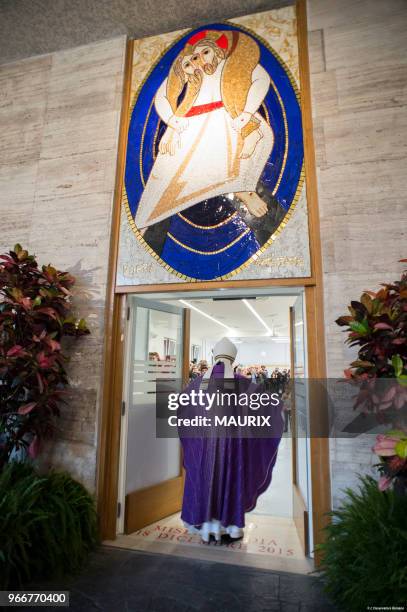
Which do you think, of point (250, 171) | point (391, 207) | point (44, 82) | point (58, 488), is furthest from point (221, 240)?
point (44, 82)

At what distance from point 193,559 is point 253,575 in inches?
17.4

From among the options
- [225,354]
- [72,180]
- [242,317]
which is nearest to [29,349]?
[225,354]

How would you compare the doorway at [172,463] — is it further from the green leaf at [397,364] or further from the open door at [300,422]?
the green leaf at [397,364]

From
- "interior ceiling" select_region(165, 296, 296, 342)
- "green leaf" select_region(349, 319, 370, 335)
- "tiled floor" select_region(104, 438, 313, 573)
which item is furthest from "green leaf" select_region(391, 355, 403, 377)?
"interior ceiling" select_region(165, 296, 296, 342)

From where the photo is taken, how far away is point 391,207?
2.64m

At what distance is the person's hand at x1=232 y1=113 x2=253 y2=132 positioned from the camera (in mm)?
3074

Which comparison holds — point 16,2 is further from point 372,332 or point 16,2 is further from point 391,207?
point 372,332

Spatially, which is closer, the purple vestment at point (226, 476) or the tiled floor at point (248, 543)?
the tiled floor at point (248, 543)

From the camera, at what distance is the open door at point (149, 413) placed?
10.0ft

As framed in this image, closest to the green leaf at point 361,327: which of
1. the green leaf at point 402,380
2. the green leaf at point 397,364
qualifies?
the green leaf at point 397,364

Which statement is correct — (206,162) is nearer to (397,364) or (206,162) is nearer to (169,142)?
(169,142)

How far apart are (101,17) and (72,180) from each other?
1472 millimetres

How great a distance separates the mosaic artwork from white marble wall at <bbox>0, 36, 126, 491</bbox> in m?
0.28

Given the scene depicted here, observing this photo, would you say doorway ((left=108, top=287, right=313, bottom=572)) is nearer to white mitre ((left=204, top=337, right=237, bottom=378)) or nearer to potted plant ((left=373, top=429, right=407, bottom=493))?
white mitre ((left=204, top=337, right=237, bottom=378))
